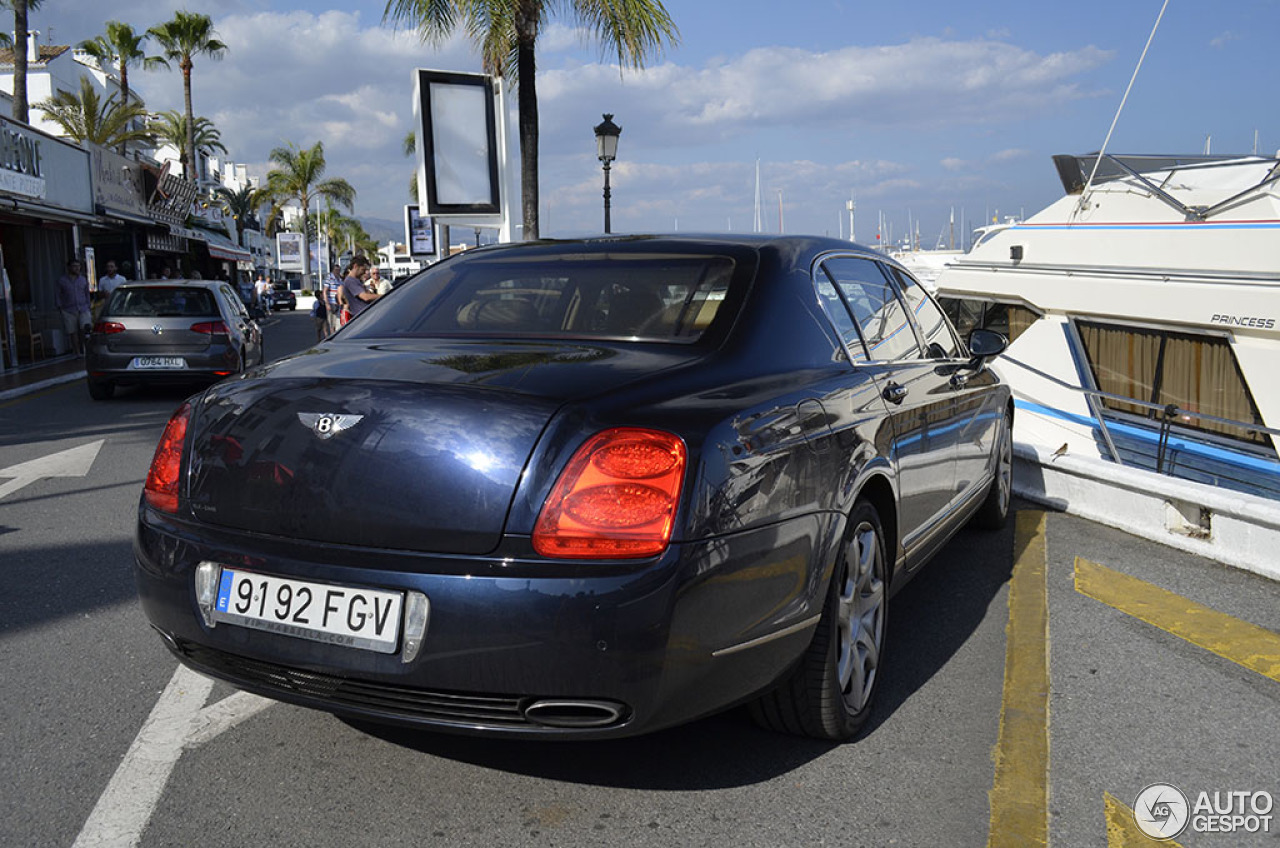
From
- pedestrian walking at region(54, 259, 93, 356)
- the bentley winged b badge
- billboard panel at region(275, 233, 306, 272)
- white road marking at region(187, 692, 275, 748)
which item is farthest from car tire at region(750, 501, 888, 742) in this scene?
billboard panel at region(275, 233, 306, 272)

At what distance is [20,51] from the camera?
26.2 m

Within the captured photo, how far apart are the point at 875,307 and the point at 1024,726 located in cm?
161

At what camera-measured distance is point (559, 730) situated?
2.56 m

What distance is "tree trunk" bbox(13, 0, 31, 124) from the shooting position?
83.3 feet

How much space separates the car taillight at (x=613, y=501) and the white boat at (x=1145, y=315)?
13.9 feet

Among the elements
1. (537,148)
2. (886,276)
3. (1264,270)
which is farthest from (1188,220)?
(537,148)

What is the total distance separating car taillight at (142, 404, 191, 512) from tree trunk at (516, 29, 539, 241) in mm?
14221

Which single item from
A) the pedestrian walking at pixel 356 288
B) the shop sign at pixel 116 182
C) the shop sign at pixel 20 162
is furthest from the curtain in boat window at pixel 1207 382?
the shop sign at pixel 116 182

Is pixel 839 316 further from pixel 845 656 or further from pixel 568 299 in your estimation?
pixel 845 656

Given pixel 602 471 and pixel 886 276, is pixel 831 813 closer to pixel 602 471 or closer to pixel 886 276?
pixel 602 471

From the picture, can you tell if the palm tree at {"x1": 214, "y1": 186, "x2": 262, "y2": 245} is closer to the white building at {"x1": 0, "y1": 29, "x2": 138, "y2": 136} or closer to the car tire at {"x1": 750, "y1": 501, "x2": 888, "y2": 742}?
the white building at {"x1": 0, "y1": 29, "x2": 138, "y2": 136}

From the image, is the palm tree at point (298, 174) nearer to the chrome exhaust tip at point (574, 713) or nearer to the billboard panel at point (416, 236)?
the billboard panel at point (416, 236)

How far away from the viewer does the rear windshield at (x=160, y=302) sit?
43.0 ft

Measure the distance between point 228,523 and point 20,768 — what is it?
3.20 ft
